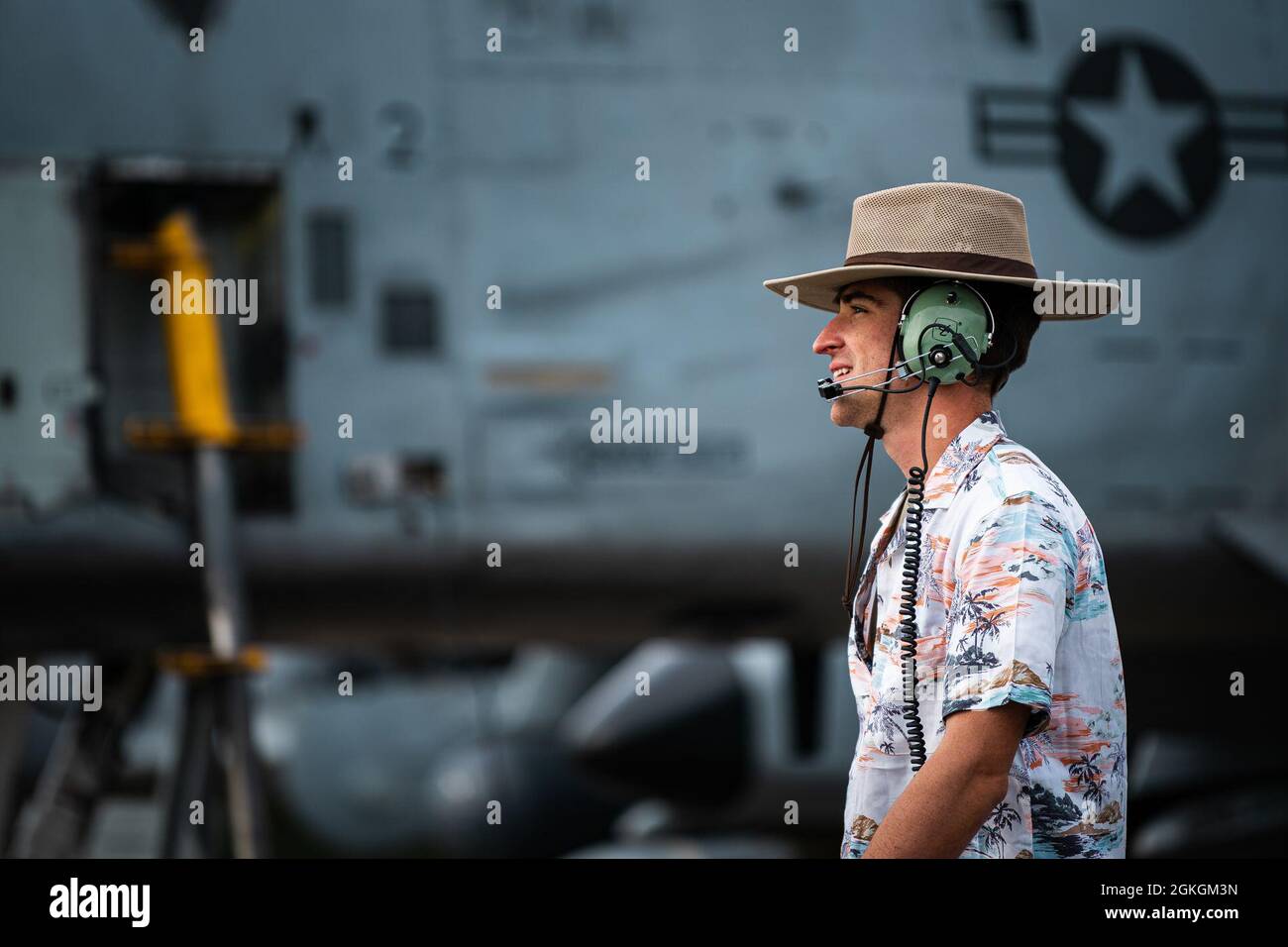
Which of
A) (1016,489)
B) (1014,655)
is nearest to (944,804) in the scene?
(1014,655)

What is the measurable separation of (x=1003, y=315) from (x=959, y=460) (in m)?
0.22

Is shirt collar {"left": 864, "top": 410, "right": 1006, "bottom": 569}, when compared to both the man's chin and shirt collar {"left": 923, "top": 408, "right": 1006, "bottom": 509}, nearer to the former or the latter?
shirt collar {"left": 923, "top": 408, "right": 1006, "bottom": 509}

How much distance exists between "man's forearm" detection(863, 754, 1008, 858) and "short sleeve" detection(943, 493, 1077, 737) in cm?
6

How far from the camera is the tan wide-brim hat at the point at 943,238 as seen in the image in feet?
4.89

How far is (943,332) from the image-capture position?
148cm

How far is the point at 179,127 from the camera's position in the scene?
515cm

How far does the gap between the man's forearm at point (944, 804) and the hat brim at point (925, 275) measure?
545 mm

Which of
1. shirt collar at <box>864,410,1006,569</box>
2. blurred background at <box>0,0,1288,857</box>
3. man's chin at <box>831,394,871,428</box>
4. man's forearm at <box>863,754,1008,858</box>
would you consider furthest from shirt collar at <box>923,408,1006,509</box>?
blurred background at <box>0,0,1288,857</box>

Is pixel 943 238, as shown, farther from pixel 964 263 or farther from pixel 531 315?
pixel 531 315

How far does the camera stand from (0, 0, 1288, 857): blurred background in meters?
5.11

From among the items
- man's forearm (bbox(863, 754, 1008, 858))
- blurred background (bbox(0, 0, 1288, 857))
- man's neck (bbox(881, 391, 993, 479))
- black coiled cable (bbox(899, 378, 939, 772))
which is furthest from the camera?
blurred background (bbox(0, 0, 1288, 857))

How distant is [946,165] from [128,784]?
8131 mm
